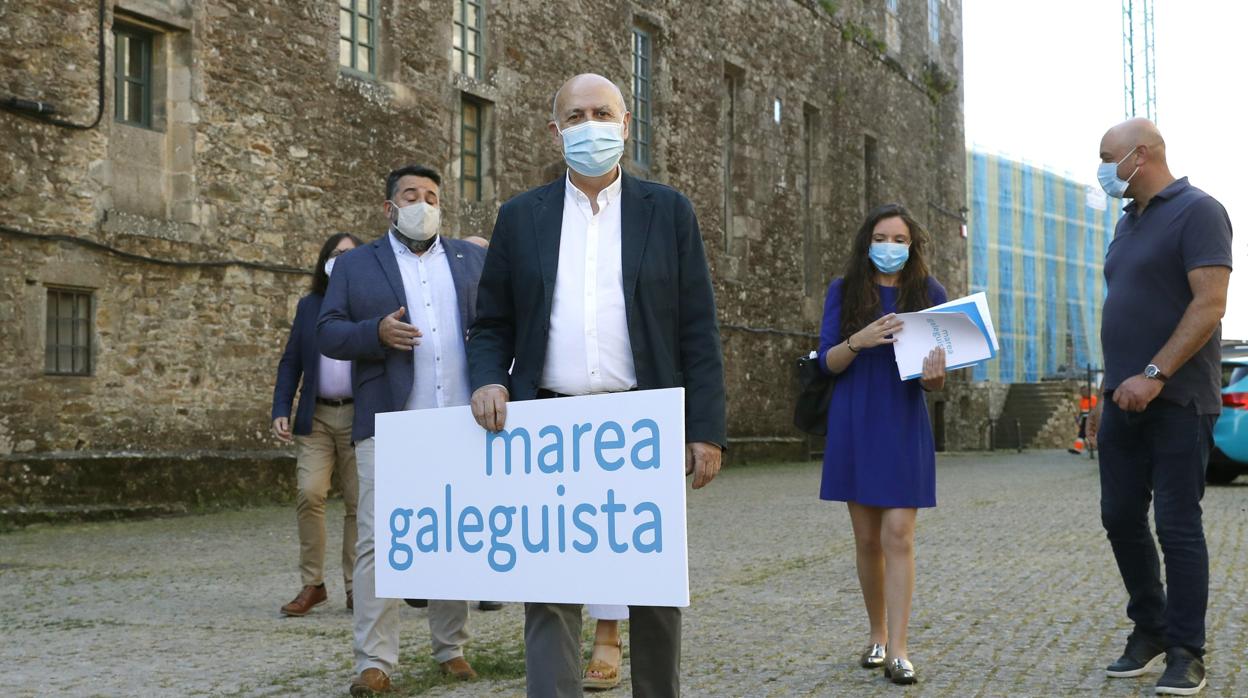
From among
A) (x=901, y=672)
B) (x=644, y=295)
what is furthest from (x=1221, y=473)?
(x=644, y=295)

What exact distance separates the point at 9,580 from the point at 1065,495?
34.6 ft

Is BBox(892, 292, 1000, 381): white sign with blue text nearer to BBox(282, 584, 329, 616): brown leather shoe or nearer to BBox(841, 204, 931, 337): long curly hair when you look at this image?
BBox(841, 204, 931, 337): long curly hair

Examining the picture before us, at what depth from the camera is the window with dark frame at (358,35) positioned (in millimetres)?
16188

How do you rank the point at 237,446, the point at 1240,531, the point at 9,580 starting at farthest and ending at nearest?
1. the point at 237,446
2. the point at 1240,531
3. the point at 9,580

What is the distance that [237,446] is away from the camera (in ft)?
47.6

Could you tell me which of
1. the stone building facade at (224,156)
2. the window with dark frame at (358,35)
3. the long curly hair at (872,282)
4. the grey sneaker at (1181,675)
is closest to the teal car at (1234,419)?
the stone building facade at (224,156)

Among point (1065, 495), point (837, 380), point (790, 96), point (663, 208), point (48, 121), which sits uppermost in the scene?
point (790, 96)

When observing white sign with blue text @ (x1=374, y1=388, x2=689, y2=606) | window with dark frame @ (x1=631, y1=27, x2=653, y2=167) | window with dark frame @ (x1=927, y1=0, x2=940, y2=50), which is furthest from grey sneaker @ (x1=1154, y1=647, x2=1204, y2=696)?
window with dark frame @ (x1=927, y1=0, x2=940, y2=50)

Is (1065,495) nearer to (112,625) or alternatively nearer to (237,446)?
(237,446)

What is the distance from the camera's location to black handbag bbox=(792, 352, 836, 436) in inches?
219

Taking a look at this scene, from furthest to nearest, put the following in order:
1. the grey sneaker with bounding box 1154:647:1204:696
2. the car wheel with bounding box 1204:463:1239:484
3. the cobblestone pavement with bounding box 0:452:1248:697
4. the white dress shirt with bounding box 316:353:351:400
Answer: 1. the car wheel with bounding box 1204:463:1239:484
2. the white dress shirt with bounding box 316:353:351:400
3. the cobblestone pavement with bounding box 0:452:1248:697
4. the grey sneaker with bounding box 1154:647:1204:696

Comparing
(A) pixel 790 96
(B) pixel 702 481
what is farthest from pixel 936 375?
(A) pixel 790 96

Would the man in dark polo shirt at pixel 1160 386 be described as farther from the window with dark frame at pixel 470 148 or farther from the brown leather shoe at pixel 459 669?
the window with dark frame at pixel 470 148

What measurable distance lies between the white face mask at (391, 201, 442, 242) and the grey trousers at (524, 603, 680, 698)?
2051mm
